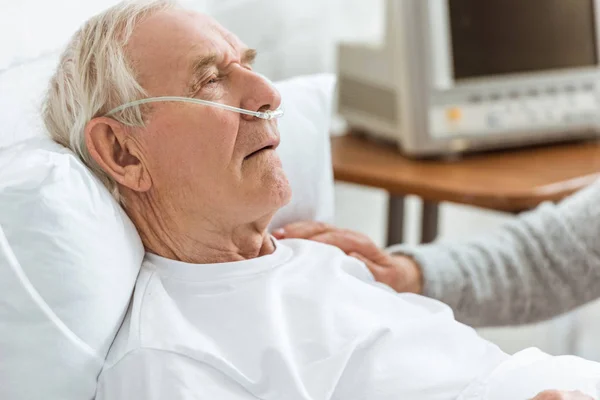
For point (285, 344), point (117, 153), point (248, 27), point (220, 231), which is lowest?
point (285, 344)

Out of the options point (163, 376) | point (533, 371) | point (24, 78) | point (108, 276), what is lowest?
point (533, 371)

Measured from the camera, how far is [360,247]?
1384 millimetres

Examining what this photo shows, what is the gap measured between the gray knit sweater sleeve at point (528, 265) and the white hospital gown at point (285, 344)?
32 cm

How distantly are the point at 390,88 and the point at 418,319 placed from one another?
39.5 inches

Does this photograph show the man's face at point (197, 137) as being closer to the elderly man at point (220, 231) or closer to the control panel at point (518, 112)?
the elderly man at point (220, 231)

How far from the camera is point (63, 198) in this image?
967mm

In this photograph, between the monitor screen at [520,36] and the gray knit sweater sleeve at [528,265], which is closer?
the gray knit sweater sleeve at [528,265]

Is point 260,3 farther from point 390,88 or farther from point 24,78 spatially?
point 24,78

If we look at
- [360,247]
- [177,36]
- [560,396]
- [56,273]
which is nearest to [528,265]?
[360,247]

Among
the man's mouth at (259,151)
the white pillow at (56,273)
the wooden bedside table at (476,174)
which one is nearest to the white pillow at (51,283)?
the white pillow at (56,273)

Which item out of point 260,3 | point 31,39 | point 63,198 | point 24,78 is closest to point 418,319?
point 63,198

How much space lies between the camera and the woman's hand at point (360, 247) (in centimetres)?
135

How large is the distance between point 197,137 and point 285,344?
11.2 inches

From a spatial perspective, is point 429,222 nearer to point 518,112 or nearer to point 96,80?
point 518,112
